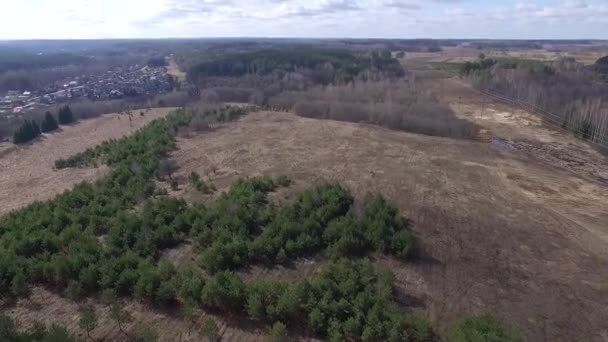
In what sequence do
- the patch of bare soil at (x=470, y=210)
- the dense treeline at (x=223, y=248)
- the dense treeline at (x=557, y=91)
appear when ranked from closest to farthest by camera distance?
the dense treeline at (x=223, y=248)
the patch of bare soil at (x=470, y=210)
the dense treeline at (x=557, y=91)

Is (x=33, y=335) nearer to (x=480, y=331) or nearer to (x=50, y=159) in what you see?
(x=480, y=331)

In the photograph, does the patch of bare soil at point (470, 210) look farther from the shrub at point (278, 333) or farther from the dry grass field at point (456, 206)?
the shrub at point (278, 333)

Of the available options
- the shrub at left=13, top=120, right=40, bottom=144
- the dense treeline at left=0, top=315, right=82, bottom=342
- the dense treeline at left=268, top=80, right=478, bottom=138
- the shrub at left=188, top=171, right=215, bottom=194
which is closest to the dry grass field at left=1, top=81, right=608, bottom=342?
the shrub at left=188, top=171, right=215, bottom=194

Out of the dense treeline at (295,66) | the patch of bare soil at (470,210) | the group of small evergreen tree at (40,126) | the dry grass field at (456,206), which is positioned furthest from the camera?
the dense treeline at (295,66)

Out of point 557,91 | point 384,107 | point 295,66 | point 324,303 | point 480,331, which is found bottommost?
point 324,303

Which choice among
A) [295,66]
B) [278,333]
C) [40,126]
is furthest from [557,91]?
[40,126]

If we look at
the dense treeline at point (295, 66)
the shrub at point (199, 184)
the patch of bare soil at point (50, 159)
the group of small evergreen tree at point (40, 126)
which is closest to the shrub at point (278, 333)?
the shrub at point (199, 184)

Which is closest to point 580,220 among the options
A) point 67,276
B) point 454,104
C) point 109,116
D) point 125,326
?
point 125,326
